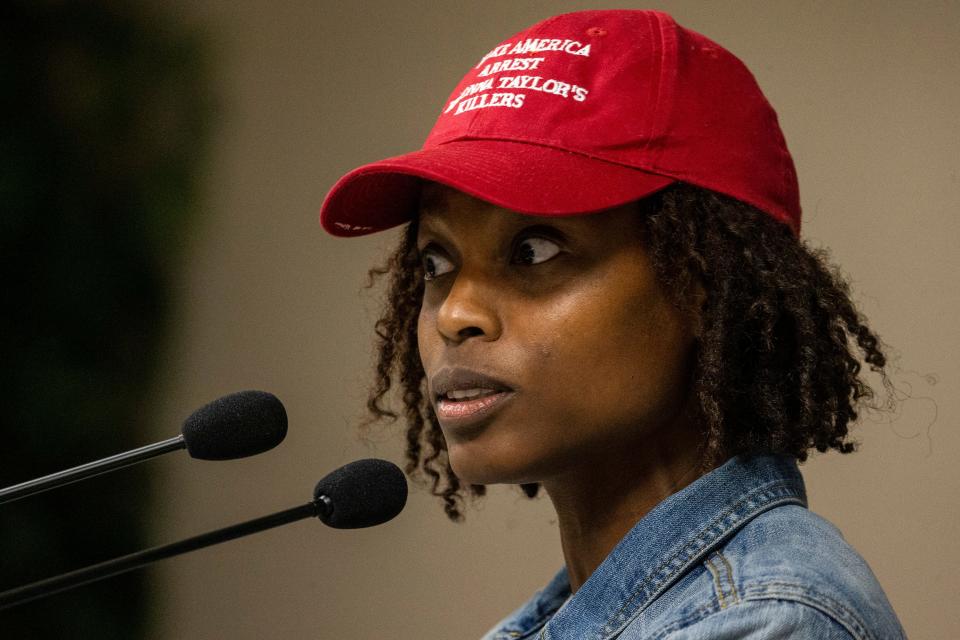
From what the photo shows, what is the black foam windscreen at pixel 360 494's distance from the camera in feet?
3.18

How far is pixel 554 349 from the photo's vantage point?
98cm

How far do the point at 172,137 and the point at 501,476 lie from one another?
1.58 m

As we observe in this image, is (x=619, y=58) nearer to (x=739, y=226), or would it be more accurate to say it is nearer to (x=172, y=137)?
(x=739, y=226)

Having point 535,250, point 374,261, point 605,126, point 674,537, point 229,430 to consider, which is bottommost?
point 374,261

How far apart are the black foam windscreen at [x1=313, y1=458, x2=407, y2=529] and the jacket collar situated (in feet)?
0.62

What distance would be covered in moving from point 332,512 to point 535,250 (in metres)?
0.28

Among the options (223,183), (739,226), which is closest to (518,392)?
(739,226)

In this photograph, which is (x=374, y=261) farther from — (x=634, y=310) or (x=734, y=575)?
(x=734, y=575)

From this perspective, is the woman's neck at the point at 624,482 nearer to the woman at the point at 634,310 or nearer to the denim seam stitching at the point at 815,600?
the woman at the point at 634,310

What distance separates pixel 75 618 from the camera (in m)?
2.26

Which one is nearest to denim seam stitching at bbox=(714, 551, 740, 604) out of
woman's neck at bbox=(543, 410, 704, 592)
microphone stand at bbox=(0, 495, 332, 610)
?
woman's neck at bbox=(543, 410, 704, 592)

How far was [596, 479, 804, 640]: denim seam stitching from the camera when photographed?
96cm

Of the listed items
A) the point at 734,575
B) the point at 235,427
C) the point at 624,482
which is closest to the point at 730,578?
the point at 734,575

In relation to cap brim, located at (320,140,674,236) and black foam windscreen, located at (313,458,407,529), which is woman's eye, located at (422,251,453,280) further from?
black foam windscreen, located at (313,458,407,529)
